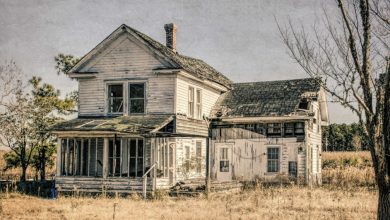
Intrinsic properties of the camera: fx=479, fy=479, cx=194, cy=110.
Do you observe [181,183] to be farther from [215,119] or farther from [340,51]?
[340,51]

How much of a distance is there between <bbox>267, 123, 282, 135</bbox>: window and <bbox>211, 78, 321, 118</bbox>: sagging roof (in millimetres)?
605

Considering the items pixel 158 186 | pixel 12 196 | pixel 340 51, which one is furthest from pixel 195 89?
pixel 340 51

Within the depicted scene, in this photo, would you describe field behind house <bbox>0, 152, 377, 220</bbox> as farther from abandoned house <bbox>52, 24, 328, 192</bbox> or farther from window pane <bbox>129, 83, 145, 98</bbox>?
window pane <bbox>129, 83, 145, 98</bbox>

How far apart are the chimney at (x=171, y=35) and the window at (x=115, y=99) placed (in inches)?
193

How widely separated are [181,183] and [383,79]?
1396cm

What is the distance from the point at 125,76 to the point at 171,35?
17.5ft

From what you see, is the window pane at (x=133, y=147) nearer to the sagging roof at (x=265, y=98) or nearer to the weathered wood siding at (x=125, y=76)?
the weathered wood siding at (x=125, y=76)

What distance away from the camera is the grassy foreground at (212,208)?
13289mm

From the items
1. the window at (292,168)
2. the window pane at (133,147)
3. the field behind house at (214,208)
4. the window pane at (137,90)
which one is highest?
the window pane at (137,90)

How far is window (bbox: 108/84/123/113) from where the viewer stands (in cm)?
2391

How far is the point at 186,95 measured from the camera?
23766 millimetres

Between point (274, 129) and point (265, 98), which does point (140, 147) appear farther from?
point (265, 98)

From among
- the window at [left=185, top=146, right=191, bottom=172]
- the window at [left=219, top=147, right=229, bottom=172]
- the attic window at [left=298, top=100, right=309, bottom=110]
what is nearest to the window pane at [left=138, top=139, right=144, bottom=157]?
the window at [left=185, top=146, right=191, bottom=172]

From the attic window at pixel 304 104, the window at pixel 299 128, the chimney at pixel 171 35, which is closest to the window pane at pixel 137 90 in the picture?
the chimney at pixel 171 35
